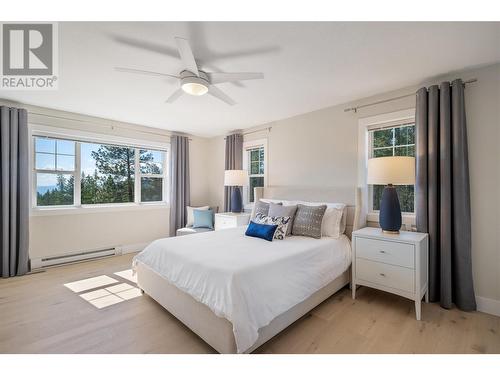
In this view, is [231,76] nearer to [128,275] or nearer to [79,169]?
[128,275]

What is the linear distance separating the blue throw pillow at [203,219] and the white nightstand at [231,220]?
0.31 m

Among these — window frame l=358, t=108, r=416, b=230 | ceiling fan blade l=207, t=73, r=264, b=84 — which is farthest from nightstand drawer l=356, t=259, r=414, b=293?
ceiling fan blade l=207, t=73, r=264, b=84

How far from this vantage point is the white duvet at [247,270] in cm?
150

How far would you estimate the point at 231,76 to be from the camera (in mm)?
1896

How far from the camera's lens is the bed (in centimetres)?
151

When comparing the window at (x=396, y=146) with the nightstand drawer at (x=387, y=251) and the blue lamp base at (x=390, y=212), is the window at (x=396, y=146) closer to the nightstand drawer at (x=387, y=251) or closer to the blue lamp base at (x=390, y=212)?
the blue lamp base at (x=390, y=212)

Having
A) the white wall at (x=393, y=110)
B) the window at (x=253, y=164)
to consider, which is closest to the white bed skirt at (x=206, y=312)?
the white wall at (x=393, y=110)

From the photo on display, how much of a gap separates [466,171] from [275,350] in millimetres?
2377

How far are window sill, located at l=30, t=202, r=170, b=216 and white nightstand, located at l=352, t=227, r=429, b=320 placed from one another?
3606mm

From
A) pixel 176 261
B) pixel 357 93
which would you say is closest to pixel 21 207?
pixel 176 261

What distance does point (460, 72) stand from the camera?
2.26 metres

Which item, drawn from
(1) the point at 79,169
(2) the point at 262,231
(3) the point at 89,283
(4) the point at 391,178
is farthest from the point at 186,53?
(1) the point at 79,169

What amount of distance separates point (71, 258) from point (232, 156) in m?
3.09

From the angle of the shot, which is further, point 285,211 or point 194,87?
point 285,211
